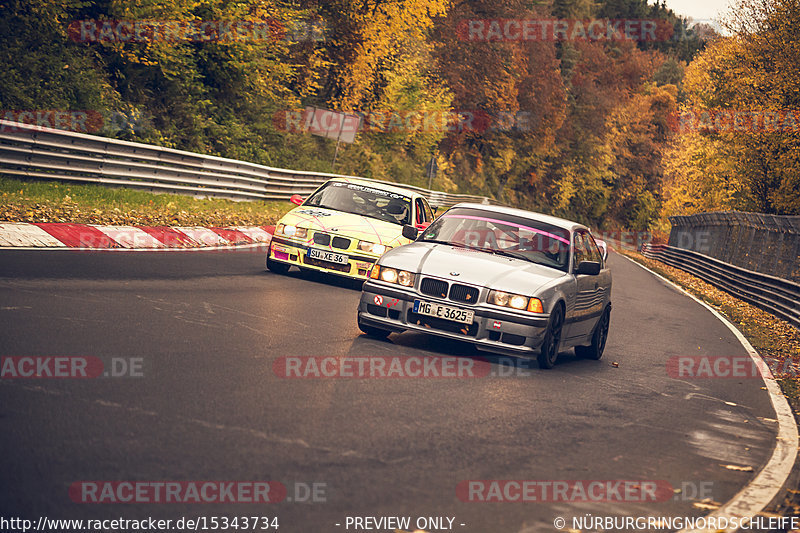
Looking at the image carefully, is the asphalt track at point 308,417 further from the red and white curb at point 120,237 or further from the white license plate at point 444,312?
the red and white curb at point 120,237

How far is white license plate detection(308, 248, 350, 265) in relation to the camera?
14.1m

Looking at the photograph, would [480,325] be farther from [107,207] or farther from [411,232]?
[107,207]

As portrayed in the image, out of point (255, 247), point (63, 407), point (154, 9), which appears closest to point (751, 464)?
point (63, 407)

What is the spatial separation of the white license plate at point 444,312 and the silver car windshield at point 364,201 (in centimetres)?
574

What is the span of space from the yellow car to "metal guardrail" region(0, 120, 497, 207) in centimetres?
172

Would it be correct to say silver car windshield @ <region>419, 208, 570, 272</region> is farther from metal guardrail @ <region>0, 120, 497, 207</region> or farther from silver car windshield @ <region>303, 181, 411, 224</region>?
metal guardrail @ <region>0, 120, 497, 207</region>

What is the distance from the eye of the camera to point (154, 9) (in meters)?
25.1

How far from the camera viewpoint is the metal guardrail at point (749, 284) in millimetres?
20250

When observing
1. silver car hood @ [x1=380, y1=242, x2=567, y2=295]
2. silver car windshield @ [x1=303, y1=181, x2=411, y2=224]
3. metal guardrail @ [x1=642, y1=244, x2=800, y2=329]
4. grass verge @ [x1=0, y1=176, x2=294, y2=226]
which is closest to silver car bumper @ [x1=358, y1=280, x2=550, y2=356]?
silver car hood @ [x1=380, y1=242, x2=567, y2=295]

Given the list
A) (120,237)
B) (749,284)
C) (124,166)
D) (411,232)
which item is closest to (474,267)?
(411,232)
